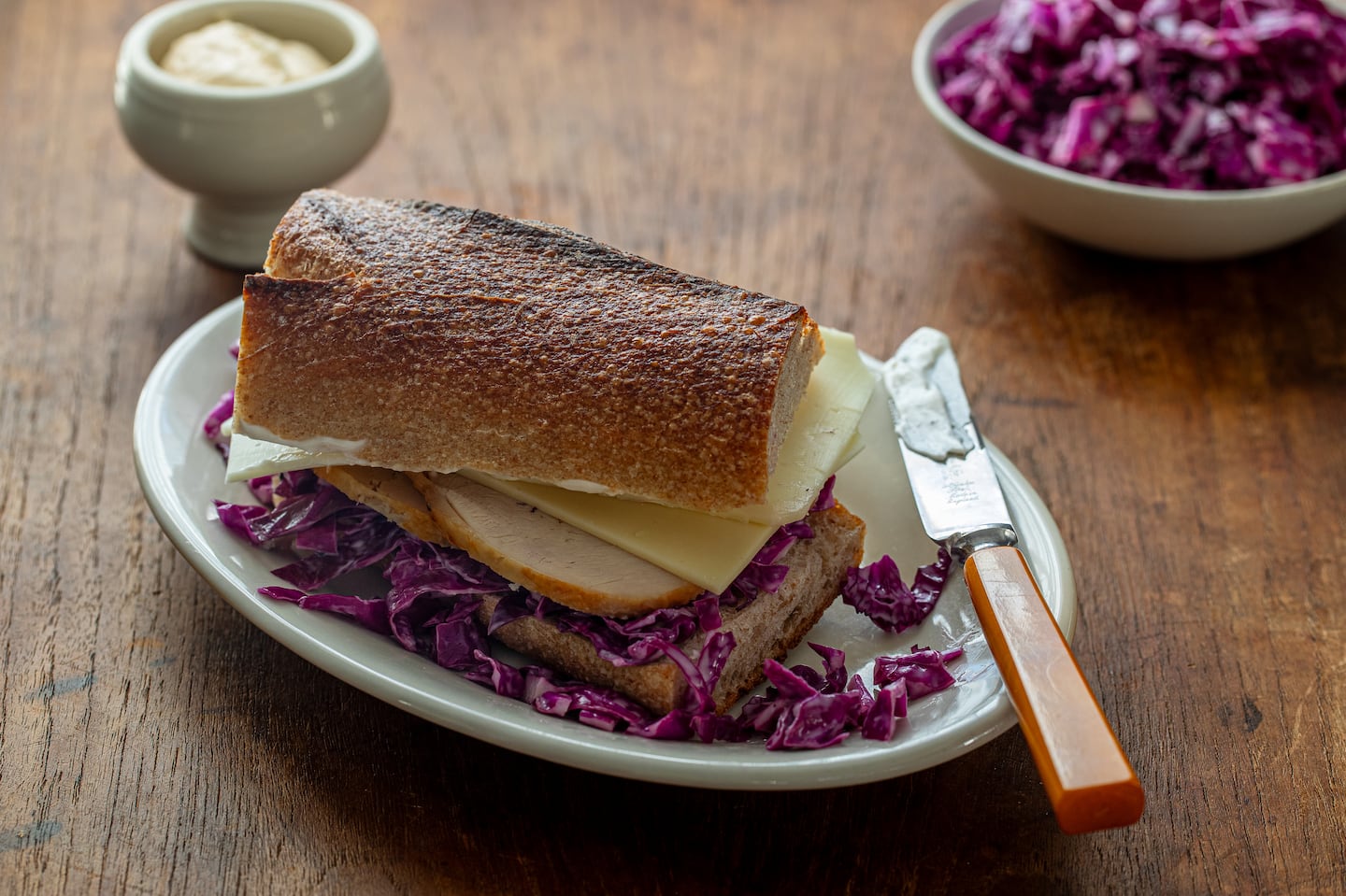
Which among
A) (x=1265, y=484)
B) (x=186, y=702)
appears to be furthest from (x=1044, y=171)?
(x=186, y=702)

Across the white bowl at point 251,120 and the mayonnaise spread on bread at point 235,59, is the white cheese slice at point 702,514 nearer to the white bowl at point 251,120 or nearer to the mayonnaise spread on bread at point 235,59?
the white bowl at point 251,120

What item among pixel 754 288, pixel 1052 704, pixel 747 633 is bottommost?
pixel 754 288

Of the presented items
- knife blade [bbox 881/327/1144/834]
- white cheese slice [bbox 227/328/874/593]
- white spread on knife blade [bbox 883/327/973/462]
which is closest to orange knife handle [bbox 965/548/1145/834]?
knife blade [bbox 881/327/1144/834]

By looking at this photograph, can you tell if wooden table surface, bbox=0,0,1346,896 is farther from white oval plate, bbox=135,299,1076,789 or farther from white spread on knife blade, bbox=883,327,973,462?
white spread on knife blade, bbox=883,327,973,462

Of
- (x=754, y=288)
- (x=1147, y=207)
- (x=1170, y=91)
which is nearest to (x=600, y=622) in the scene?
(x=754, y=288)

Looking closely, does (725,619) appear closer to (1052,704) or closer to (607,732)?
(607,732)

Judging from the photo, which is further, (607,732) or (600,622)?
(600,622)

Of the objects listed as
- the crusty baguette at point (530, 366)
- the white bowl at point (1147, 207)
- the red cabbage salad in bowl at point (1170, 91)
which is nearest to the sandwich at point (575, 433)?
the crusty baguette at point (530, 366)

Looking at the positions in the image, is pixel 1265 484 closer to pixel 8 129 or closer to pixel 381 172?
pixel 381 172
